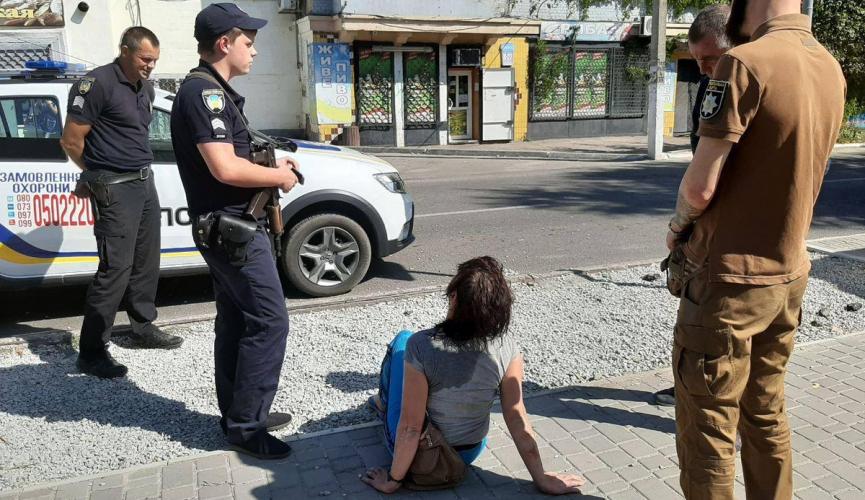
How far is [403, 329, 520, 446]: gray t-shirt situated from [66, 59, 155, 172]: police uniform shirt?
247cm

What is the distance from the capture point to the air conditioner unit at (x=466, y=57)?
73.6ft

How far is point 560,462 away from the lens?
3363 mm

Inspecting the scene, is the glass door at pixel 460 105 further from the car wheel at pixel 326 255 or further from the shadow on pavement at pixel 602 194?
the car wheel at pixel 326 255

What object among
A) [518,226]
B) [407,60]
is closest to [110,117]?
[518,226]

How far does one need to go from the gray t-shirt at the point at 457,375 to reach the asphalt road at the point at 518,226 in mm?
2953

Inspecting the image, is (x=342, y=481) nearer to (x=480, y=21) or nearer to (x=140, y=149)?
(x=140, y=149)

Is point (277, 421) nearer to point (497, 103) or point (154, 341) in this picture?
point (154, 341)

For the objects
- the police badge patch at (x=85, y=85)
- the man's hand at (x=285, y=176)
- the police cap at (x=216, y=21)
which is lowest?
the man's hand at (x=285, y=176)

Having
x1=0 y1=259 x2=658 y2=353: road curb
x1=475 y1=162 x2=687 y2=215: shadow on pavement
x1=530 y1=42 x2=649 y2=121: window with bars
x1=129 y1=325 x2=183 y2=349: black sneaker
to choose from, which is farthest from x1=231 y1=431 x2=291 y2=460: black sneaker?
x1=530 y1=42 x2=649 y2=121: window with bars

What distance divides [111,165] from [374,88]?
1786cm

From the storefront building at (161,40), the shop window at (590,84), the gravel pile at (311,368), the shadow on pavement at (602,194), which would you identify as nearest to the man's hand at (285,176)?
the gravel pile at (311,368)

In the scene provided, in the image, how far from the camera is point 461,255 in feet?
25.4

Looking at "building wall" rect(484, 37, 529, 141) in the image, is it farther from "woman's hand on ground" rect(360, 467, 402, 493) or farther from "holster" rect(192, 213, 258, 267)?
"woman's hand on ground" rect(360, 467, 402, 493)

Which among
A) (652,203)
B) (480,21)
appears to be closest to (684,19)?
(480,21)
